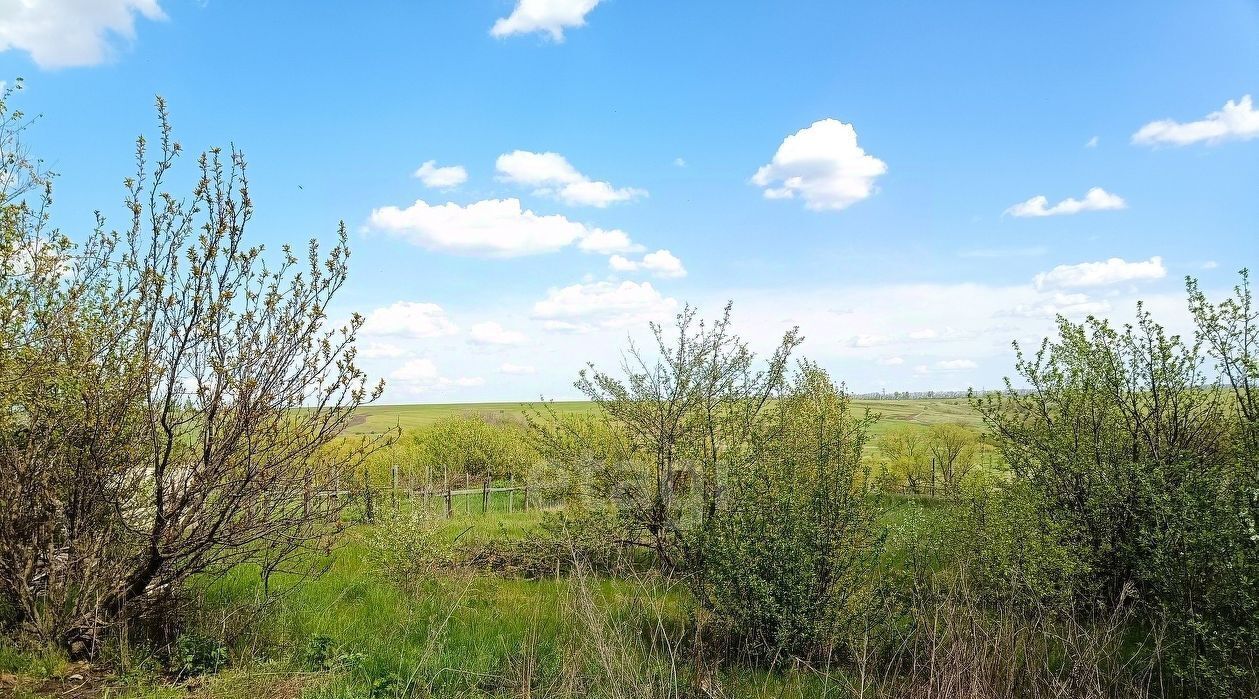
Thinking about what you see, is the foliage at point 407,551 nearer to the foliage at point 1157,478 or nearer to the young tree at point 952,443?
the foliage at point 1157,478

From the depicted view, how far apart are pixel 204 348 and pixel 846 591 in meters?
6.86

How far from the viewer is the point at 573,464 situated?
387 inches

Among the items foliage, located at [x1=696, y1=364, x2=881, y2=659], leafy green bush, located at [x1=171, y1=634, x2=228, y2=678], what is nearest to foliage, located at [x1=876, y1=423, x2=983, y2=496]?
foliage, located at [x1=696, y1=364, x2=881, y2=659]

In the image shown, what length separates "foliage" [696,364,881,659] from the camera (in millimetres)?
6691

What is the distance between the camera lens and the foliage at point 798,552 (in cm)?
669

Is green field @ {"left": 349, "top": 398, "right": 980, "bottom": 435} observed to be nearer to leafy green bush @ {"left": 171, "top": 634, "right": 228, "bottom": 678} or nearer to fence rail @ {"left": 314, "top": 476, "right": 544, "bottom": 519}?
fence rail @ {"left": 314, "top": 476, "right": 544, "bottom": 519}

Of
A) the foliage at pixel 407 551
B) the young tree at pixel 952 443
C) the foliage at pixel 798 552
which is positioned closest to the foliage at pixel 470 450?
the foliage at pixel 407 551

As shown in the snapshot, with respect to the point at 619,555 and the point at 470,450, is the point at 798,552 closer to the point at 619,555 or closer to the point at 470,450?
the point at 619,555

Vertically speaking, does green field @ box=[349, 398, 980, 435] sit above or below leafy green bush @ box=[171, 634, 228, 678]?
above

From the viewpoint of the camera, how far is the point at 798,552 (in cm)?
669

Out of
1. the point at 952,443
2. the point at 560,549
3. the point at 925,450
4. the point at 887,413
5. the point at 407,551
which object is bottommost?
the point at 925,450

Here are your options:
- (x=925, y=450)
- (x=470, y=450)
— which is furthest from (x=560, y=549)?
(x=925, y=450)

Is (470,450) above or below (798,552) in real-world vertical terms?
below

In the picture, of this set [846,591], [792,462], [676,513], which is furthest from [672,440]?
[846,591]
